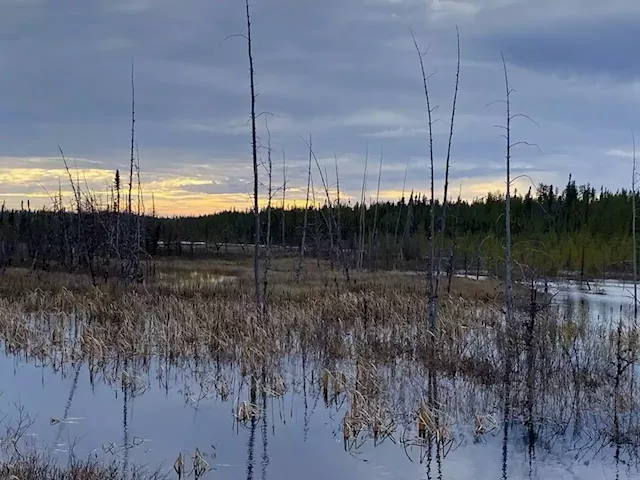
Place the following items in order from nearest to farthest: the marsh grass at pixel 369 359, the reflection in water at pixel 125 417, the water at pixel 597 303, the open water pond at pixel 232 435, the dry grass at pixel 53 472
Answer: the dry grass at pixel 53 472, the reflection in water at pixel 125 417, the open water pond at pixel 232 435, the marsh grass at pixel 369 359, the water at pixel 597 303

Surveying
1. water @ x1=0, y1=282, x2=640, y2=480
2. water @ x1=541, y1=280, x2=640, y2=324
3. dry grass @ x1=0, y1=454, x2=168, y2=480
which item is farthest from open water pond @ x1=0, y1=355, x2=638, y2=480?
water @ x1=541, y1=280, x2=640, y2=324

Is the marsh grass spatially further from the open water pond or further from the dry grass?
the dry grass

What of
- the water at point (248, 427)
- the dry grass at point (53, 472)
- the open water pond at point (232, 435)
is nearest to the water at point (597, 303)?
the water at point (248, 427)

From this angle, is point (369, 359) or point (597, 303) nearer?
point (369, 359)

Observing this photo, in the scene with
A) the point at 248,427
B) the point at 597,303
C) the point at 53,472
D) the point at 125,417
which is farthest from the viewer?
the point at 597,303

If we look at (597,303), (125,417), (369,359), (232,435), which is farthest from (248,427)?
(597,303)

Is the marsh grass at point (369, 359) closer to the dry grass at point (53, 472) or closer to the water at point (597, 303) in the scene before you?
the dry grass at point (53, 472)

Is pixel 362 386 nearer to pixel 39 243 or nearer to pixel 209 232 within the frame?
pixel 39 243

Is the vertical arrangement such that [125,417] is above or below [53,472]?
below

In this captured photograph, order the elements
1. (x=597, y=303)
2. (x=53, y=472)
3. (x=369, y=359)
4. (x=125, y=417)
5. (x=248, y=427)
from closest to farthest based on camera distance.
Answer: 1. (x=53, y=472)
2. (x=248, y=427)
3. (x=125, y=417)
4. (x=369, y=359)
5. (x=597, y=303)

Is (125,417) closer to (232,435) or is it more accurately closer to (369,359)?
(232,435)

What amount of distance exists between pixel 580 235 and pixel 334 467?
166ft

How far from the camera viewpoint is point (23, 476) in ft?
19.7

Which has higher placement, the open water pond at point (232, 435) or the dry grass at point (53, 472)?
the dry grass at point (53, 472)
